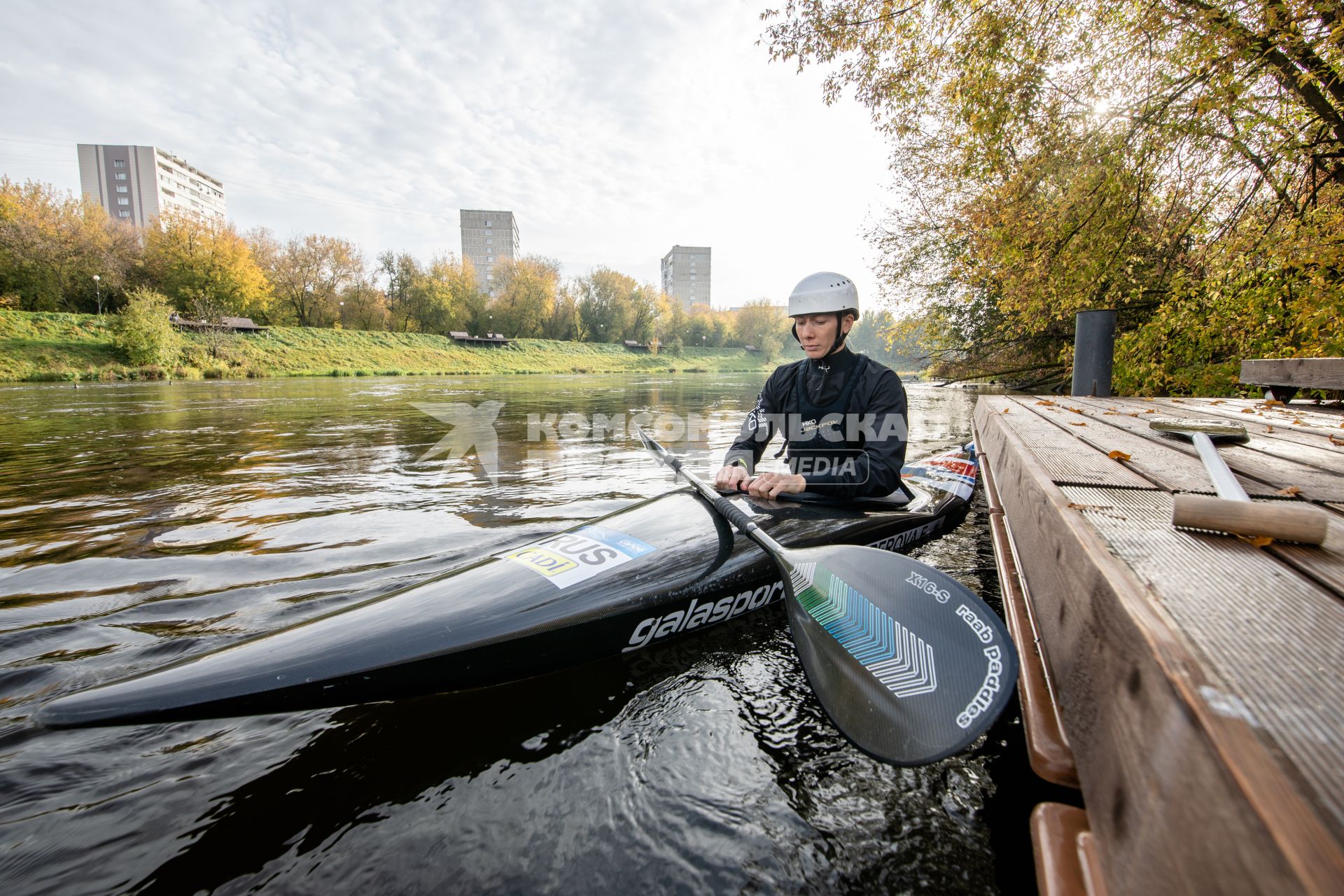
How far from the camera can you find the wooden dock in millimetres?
583

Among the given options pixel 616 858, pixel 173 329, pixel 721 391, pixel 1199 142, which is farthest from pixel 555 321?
pixel 616 858

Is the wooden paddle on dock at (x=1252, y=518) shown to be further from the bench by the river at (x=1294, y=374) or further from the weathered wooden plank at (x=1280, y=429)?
the bench by the river at (x=1294, y=374)

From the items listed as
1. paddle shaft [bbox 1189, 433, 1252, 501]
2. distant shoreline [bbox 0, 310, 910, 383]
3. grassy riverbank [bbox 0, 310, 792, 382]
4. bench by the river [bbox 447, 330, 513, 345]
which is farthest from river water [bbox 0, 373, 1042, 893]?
bench by the river [bbox 447, 330, 513, 345]

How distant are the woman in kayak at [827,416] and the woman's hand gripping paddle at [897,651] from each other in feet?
3.56

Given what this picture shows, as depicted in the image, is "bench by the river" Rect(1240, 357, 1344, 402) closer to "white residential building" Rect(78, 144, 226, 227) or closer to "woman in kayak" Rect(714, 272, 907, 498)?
"woman in kayak" Rect(714, 272, 907, 498)

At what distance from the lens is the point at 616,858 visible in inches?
64.6

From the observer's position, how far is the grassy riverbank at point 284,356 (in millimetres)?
27562

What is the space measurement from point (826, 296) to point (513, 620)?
9.13ft

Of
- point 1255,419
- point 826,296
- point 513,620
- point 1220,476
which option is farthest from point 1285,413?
point 513,620

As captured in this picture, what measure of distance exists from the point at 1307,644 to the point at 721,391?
78.9 ft

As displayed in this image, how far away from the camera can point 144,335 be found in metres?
29.8

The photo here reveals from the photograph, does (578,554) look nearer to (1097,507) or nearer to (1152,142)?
(1097,507)

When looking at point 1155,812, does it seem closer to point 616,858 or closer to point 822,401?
point 616,858
